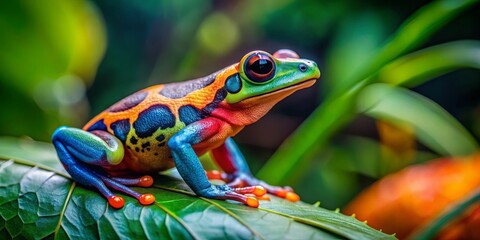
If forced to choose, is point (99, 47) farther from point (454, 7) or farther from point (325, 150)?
point (454, 7)

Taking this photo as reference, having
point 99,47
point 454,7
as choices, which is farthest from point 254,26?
point 454,7

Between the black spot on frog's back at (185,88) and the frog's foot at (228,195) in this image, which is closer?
the frog's foot at (228,195)

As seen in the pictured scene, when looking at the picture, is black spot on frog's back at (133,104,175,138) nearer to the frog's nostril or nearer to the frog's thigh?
the frog's thigh

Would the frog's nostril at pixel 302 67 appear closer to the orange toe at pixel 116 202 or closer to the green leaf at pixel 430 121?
the orange toe at pixel 116 202

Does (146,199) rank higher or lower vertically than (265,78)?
lower

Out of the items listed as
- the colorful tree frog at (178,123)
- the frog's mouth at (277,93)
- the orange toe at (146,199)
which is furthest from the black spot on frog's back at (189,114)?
the orange toe at (146,199)

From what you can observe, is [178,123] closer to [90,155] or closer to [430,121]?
[90,155]

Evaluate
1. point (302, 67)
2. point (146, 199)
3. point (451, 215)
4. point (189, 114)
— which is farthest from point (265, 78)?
point (451, 215)

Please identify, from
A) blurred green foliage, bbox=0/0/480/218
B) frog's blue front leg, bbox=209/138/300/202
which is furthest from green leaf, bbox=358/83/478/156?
frog's blue front leg, bbox=209/138/300/202
